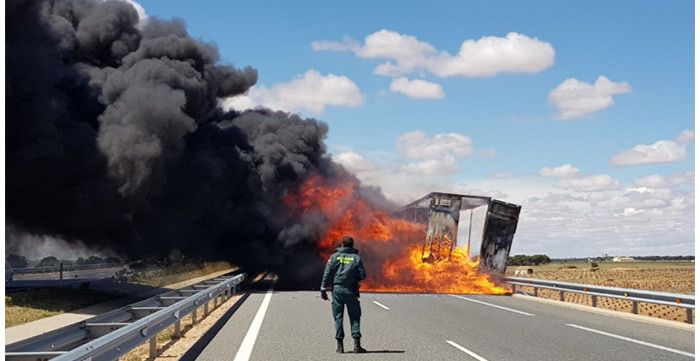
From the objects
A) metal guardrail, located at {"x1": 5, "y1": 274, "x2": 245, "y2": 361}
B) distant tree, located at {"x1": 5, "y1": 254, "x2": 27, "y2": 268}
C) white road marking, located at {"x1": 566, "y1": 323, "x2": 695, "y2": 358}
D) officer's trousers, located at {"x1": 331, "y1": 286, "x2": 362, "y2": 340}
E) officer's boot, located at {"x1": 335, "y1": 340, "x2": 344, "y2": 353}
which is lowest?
distant tree, located at {"x1": 5, "y1": 254, "x2": 27, "y2": 268}

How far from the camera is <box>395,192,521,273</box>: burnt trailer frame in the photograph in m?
28.6

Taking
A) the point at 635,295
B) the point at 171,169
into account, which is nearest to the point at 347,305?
the point at 635,295

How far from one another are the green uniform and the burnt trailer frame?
1797 centimetres

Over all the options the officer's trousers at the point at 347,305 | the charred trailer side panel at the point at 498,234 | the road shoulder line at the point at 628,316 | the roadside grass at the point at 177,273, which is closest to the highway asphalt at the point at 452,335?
the road shoulder line at the point at 628,316

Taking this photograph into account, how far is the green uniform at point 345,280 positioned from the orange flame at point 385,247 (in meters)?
16.4

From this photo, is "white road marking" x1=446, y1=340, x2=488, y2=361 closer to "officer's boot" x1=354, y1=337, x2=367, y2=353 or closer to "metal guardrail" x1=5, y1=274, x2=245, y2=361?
"officer's boot" x1=354, y1=337, x2=367, y2=353

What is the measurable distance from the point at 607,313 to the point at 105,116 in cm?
1990

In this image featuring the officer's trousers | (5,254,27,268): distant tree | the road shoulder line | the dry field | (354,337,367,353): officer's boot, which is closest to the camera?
(354,337,367,353): officer's boot

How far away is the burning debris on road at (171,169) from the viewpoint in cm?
2414

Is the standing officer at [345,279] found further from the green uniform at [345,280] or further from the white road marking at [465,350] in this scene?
the white road marking at [465,350]

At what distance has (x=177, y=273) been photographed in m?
46.5

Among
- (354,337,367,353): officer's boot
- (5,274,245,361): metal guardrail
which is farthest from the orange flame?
(5,274,245,361): metal guardrail

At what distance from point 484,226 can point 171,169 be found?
14.5 meters

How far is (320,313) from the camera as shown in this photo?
56.7 feet
